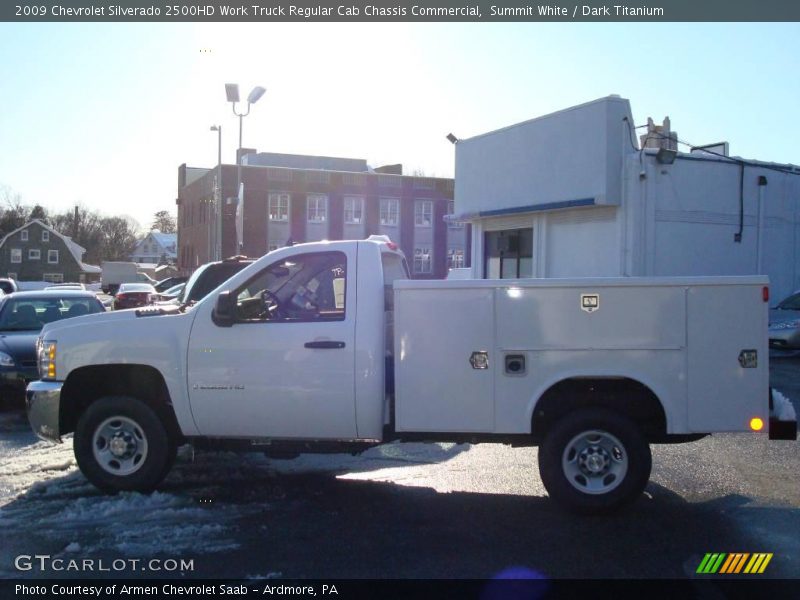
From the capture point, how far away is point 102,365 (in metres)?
6.31

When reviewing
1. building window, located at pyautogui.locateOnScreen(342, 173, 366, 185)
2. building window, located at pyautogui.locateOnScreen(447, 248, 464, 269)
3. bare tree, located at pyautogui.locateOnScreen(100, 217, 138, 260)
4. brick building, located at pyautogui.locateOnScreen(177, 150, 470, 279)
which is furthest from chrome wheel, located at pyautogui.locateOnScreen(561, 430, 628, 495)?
bare tree, located at pyautogui.locateOnScreen(100, 217, 138, 260)

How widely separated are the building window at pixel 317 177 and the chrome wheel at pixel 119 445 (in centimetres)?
4856

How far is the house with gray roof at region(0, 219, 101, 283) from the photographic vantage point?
78.0 m

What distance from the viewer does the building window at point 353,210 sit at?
55.1 metres

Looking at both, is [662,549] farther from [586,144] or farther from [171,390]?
[586,144]

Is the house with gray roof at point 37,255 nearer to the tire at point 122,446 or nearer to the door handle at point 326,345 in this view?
the tire at point 122,446

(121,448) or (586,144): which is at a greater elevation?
(586,144)

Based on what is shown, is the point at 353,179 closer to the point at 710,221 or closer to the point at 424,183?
the point at 424,183

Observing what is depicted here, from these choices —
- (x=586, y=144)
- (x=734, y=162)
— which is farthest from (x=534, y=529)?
(x=734, y=162)

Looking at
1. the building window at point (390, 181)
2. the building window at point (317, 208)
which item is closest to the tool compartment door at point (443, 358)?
the building window at point (317, 208)

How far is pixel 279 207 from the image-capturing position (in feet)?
174

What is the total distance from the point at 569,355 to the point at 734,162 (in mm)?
15547

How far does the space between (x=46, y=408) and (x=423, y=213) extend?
2037 inches
